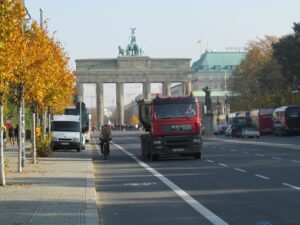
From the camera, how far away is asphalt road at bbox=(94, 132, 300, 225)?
14367 millimetres

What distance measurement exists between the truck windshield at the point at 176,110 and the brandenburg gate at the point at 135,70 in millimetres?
116541

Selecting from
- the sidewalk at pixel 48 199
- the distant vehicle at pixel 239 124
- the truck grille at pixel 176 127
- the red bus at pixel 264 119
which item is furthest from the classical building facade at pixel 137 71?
Answer: the sidewalk at pixel 48 199

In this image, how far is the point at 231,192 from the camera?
19.3m

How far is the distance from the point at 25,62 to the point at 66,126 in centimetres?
2784

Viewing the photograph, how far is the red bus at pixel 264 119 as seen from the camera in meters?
94.1

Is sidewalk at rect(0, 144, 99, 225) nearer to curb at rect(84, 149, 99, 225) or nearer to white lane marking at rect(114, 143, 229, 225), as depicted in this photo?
curb at rect(84, 149, 99, 225)

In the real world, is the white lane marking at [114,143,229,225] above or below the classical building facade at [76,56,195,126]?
below

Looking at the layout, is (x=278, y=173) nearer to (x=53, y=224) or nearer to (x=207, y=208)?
(x=207, y=208)

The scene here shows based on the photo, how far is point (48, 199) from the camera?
17.3 metres

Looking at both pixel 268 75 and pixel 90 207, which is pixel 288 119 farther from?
pixel 90 207

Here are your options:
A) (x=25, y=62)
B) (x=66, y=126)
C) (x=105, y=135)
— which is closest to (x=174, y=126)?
(x=105, y=135)

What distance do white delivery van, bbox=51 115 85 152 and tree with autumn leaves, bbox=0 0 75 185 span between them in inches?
361

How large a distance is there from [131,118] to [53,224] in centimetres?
18610

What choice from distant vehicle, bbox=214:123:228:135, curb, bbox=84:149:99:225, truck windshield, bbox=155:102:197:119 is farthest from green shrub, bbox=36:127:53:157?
distant vehicle, bbox=214:123:228:135
